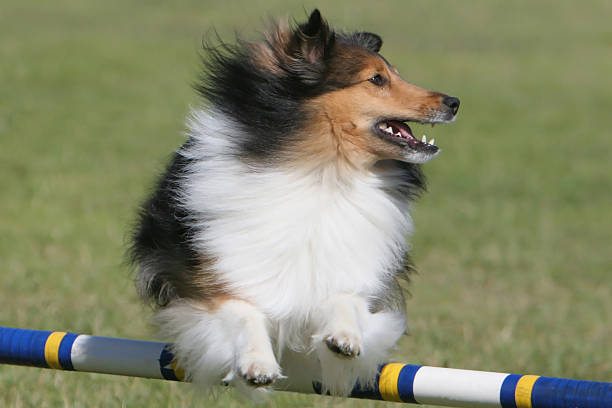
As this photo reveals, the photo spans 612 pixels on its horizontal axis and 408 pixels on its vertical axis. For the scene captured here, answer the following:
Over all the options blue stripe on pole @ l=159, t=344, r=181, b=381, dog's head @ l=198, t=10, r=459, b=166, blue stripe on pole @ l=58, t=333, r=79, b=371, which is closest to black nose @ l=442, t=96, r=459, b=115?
dog's head @ l=198, t=10, r=459, b=166

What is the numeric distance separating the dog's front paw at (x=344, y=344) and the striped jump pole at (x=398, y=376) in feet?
0.66

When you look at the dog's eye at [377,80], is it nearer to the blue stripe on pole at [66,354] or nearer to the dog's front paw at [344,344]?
the dog's front paw at [344,344]

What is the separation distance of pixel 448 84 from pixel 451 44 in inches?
208

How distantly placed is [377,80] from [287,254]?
0.78 metres

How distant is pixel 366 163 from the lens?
365cm

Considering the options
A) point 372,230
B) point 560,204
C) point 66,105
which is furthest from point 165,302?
point 66,105

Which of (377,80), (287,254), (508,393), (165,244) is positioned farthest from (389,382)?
(377,80)

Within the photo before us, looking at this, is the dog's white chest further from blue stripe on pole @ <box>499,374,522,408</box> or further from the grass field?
the grass field

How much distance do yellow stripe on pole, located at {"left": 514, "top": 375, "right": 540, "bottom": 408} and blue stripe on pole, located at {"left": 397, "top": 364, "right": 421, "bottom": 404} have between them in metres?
0.37

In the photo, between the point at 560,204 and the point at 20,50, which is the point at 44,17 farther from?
the point at 560,204

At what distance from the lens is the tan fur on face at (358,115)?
3615mm

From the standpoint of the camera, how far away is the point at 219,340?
132 inches

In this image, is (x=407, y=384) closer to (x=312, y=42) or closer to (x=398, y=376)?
(x=398, y=376)

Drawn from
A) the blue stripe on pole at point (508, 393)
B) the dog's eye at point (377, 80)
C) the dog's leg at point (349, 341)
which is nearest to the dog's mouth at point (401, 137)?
the dog's eye at point (377, 80)
